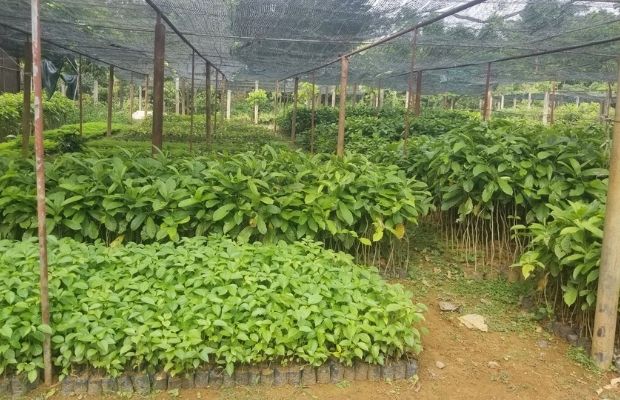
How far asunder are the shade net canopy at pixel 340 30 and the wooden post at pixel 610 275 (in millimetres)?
3084

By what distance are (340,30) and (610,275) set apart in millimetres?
5436

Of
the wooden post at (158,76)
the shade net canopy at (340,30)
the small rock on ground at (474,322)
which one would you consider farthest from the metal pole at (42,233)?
the shade net canopy at (340,30)

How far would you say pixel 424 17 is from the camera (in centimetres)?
703

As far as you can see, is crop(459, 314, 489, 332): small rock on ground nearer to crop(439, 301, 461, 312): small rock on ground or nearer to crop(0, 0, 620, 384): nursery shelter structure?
crop(439, 301, 461, 312): small rock on ground

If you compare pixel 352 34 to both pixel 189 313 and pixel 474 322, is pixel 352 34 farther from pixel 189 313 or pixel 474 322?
pixel 189 313

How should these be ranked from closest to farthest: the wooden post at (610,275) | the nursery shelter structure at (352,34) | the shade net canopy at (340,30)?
the wooden post at (610,275) → the nursery shelter structure at (352,34) → the shade net canopy at (340,30)

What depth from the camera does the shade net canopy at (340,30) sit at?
667 cm

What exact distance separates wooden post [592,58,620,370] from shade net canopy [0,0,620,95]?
3.08 meters

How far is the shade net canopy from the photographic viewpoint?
6672 mm

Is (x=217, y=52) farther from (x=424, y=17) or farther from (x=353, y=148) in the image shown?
(x=424, y=17)

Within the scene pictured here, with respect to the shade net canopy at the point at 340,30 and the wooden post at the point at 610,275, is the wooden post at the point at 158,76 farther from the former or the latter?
the wooden post at the point at 610,275

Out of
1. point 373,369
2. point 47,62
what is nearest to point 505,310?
point 373,369

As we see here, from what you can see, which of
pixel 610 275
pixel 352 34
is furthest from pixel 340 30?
pixel 610 275

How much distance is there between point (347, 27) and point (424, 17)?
111 cm
